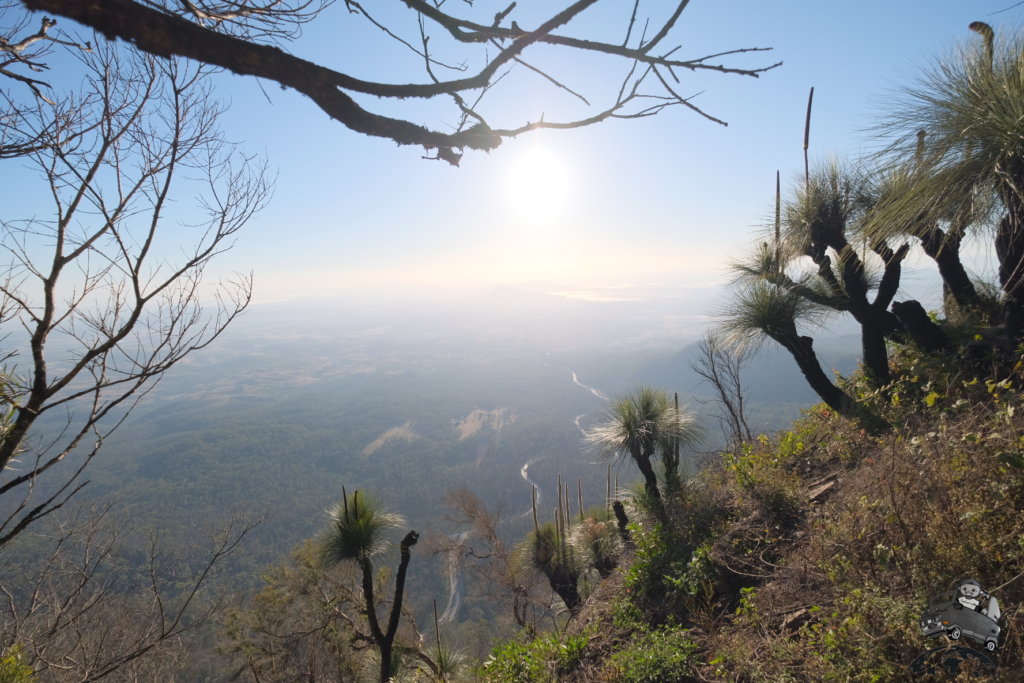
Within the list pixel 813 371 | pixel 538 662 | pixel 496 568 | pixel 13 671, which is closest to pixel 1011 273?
pixel 813 371

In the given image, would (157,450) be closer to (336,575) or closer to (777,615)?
(336,575)

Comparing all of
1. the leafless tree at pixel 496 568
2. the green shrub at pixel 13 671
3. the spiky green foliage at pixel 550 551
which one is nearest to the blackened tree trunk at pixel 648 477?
the spiky green foliage at pixel 550 551

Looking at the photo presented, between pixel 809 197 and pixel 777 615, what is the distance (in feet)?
16.2

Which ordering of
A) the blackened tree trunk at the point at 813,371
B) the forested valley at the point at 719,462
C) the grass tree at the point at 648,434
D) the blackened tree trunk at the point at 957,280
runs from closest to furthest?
the forested valley at the point at 719,462, the blackened tree trunk at the point at 957,280, the blackened tree trunk at the point at 813,371, the grass tree at the point at 648,434

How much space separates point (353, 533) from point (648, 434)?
5.12 metres

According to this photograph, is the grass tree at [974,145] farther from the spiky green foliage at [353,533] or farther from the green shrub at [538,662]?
the spiky green foliage at [353,533]

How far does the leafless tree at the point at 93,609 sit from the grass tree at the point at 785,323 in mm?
6389

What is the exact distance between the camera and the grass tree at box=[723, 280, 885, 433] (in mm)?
5922

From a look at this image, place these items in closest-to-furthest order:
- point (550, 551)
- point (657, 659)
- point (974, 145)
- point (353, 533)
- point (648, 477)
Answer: point (974, 145)
point (657, 659)
point (353, 533)
point (648, 477)
point (550, 551)

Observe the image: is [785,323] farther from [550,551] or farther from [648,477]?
[550,551]

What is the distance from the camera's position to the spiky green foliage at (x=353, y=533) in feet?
23.5

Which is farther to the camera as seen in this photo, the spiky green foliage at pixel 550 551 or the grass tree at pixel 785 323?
the spiky green foliage at pixel 550 551

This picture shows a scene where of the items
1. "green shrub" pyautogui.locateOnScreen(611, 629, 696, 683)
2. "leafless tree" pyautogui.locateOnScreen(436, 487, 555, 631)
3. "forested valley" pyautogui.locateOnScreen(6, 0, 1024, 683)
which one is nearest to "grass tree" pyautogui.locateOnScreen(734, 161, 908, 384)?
"forested valley" pyautogui.locateOnScreen(6, 0, 1024, 683)

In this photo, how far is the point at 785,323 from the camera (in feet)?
19.5
